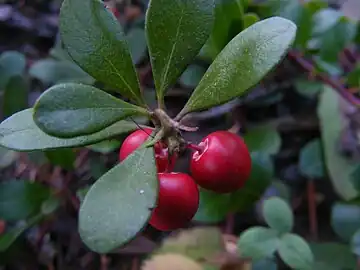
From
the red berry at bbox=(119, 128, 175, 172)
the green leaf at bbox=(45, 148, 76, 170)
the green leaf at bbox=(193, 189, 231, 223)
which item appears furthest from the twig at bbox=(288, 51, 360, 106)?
the red berry at bbox=(119, 128, 175, 172)

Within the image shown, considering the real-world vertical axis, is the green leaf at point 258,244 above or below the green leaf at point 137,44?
below

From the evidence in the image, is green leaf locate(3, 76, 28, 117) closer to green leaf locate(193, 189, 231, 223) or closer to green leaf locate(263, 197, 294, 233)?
green leaf locate(193, 189, 231, 223)

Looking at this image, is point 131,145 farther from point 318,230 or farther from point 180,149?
point 318,230

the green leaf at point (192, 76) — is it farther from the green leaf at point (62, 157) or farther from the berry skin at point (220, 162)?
the berry skin at point (220, 162)

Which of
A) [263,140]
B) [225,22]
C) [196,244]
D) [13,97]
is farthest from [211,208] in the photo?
[13,97]

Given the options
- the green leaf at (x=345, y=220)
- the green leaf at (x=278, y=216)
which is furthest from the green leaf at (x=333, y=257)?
the green leaf at (x=278, y=216)

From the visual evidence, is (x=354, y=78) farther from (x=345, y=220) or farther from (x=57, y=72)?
(x=57, y=72)
